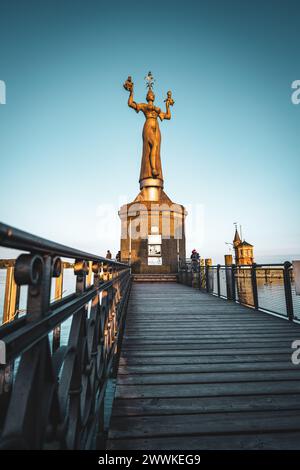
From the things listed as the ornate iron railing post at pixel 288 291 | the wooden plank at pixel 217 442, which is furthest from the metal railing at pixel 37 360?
the ornate iron railing post at pixel 288 291

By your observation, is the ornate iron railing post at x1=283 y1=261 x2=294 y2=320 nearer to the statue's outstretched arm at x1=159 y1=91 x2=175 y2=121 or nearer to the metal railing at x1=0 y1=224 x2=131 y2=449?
the metal railing at x1=0 y1=224 x2=131 y2=449

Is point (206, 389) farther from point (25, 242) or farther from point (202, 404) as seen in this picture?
point (25, 242)

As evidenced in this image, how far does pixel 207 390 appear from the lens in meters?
2.40

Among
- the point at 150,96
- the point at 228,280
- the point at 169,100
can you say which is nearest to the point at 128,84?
the point at 150,96

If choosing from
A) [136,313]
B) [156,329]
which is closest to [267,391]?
[156,329]

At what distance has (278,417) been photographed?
6.45 ft

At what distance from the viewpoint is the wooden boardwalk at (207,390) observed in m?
1.76

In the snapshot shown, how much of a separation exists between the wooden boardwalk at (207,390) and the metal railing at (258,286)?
995mm

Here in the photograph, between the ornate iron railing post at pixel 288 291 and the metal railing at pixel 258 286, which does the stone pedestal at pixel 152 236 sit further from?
the ornate iron railing post at pixel 288 291

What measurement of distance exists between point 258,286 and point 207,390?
4.90 m

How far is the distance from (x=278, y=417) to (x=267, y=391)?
41cm
